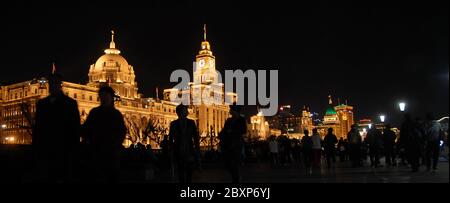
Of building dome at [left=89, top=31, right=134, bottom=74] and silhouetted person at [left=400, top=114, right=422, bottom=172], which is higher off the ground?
building dome at [left=89, top=31, right=134, bottom=74]

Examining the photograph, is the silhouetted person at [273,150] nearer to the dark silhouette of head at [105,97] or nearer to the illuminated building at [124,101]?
the dark silhouette of head at [105,97]

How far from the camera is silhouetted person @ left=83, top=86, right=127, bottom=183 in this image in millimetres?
6426

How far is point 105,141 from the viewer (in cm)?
651

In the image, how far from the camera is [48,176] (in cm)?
627

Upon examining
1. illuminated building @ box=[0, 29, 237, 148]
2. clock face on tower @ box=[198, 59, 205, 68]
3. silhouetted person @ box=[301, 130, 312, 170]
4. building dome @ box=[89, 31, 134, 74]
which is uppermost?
clock face on tower @ box=[198, 59, 205, 68]

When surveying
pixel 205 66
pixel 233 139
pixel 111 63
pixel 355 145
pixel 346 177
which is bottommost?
pixel 346 177

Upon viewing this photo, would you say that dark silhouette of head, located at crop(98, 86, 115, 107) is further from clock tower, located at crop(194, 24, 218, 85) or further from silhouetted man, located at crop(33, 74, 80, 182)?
clock tower, located at crop(194, 24, 218, 85)

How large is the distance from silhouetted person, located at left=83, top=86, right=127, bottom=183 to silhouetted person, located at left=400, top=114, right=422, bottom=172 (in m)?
10.9

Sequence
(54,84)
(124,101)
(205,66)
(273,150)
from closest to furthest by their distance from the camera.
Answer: (54,84) < (273,150) < (124,101) < (205,66)

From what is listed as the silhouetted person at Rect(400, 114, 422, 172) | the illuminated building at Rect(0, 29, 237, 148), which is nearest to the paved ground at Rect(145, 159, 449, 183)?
the silhouetted person at Rect(400, 114, 422, 172)

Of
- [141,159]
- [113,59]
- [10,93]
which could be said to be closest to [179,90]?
[113,59]

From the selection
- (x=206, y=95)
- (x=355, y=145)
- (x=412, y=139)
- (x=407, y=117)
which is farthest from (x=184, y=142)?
(x=206, y=95)

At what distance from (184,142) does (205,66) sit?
447 ft

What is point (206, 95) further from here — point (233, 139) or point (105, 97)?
point (105, 97)
